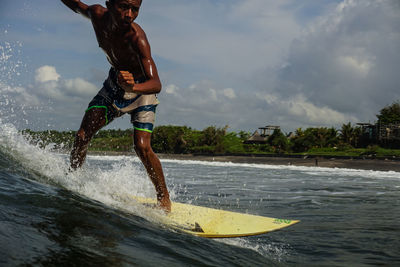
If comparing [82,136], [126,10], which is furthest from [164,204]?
[126,10]

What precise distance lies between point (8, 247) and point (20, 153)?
3070 millimetres

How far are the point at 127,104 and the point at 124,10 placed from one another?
0.93 metres

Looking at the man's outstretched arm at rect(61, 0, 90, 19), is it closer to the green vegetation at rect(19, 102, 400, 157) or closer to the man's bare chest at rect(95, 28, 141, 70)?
the man's bare chest at rect(95, 28, 141, 70)

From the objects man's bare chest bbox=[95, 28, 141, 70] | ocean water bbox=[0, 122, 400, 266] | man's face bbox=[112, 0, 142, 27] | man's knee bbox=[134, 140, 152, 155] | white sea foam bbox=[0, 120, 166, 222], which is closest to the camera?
ocean water bbox=[0, 122, 400, 266]

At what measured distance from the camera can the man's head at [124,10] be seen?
10.9ft

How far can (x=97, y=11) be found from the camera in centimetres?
365

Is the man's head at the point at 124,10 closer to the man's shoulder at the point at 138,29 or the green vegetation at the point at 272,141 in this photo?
the man's shoulder at the point at 138,29

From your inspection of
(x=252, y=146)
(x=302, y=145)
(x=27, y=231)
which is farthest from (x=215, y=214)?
(x=252, y=146)

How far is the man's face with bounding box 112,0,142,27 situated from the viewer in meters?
3.33

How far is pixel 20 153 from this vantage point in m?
A: 4.30

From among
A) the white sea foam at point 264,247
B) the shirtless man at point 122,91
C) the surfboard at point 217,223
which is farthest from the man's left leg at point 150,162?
the white sea foam at point 264,247

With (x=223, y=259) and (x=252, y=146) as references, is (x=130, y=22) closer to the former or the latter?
(x=223, y=259)

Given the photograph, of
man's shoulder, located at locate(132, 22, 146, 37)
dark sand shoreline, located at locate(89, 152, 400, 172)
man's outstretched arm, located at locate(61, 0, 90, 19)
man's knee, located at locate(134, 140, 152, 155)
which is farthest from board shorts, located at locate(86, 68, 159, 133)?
dark sand shoreline, located at locate(89, 152, 400, 172)

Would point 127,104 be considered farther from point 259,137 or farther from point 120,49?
point 259,137
